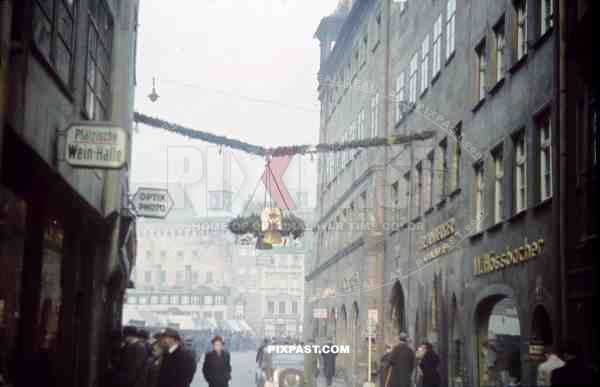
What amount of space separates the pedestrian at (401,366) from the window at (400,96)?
49.7 ft

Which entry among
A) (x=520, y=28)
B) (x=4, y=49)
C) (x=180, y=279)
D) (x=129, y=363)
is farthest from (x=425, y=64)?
(x=180, y=279)

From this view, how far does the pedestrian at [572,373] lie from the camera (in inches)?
473

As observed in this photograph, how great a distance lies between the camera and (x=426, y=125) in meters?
Answer: 33.0

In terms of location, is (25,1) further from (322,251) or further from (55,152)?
(322,251)

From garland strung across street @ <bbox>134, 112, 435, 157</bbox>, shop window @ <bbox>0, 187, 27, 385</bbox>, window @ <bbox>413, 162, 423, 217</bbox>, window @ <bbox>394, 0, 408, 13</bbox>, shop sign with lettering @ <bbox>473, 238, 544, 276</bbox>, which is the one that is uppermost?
window @ <bbox>394, 0, 408, 13</bbox>

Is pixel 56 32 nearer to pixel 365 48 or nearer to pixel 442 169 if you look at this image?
pixel 442 169

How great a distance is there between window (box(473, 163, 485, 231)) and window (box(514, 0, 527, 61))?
A: 3.99 m

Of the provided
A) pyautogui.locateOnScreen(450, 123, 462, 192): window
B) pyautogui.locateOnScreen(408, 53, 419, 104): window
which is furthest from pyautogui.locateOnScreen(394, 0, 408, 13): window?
pyautogui.locateOnScreen(450, 123, 462, 192): window

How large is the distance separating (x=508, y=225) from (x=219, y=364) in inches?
285

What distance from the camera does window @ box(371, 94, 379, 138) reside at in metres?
42.4

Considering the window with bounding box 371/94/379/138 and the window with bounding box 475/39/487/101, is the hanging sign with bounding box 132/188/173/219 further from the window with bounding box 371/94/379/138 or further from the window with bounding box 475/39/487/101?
the window with bounding box 371/94/379/138

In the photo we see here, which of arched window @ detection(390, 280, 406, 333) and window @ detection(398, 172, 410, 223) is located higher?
window @ detection(398, 172, 410, 223)

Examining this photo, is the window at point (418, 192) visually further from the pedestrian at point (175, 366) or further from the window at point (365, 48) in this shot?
the pedestrian at point (175, 366)

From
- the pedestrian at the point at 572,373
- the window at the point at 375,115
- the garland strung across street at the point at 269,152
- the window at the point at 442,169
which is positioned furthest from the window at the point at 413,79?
the pedestrian at the point at 572,373
